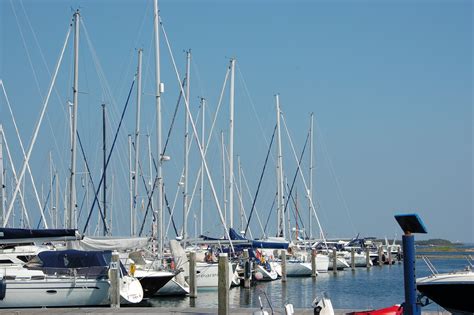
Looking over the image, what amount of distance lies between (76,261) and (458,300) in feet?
56.2

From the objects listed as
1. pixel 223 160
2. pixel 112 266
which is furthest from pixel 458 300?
pixel 223 160

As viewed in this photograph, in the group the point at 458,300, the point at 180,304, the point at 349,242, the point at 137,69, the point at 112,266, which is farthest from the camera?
the point at 349,242

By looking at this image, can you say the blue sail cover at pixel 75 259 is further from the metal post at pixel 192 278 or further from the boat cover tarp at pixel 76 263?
the metal post at pixel 192 278

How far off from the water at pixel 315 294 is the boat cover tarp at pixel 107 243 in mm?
2934

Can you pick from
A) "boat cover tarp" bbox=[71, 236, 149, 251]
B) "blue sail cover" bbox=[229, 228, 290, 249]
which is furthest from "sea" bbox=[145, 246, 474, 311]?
"boat cover tarp" bbox=[71, 236, 149, 251]

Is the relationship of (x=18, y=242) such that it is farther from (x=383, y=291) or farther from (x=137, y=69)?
(x=383, y=291)

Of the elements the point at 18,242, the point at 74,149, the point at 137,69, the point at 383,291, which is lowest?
the point at 383,291

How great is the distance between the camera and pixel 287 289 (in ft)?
167

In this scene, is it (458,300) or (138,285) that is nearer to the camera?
(458,300)

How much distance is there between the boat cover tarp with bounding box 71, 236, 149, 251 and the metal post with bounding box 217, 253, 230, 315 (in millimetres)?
12474

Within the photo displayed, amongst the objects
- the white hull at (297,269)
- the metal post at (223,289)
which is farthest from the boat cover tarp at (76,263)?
the white hull at (297,269)

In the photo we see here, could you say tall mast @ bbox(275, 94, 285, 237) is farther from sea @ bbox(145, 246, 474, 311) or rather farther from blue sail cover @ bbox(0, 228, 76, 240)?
blue sail cover @ bbox(0, 228, 76, 240)

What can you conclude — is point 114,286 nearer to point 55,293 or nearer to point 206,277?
point 55,293

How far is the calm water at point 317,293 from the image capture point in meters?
38.6
